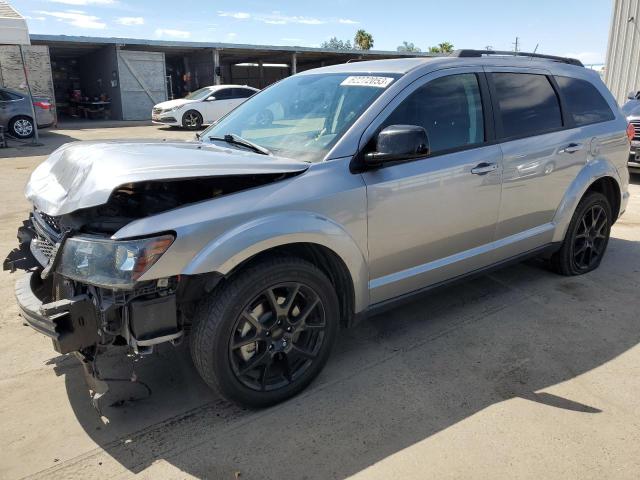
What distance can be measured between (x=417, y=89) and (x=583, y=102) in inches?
77.6

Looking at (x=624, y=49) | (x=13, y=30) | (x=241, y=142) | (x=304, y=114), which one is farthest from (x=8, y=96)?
(x=624, y=49)

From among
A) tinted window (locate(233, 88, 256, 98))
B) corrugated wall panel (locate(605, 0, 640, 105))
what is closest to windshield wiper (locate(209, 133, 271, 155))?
corrugated wall panel (locate(605, 0, 640, 105))

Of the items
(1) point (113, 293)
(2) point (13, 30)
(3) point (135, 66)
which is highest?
(2) point (13, 30)

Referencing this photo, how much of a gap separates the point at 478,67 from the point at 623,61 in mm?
15308

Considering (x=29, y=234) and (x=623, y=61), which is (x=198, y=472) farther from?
(x=623, y=61)

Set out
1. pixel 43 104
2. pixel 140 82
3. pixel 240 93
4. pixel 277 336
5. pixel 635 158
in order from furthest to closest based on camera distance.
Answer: pixel 140 82, pixel 240 93, pixel 43 104, pixel 635 158, pixel 277 336

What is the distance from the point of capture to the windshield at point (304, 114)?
121 inches

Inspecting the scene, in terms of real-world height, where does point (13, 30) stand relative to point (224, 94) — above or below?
above

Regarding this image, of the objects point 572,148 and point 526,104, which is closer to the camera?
point 526,104

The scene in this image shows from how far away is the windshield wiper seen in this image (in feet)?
10.3

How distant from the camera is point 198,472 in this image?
2.37m

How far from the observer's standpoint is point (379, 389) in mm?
2977

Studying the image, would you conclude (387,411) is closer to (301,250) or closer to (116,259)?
(301,250)

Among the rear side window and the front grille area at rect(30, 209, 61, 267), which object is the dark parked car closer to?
the front grille area at rect(30, 209, 61, 267)
